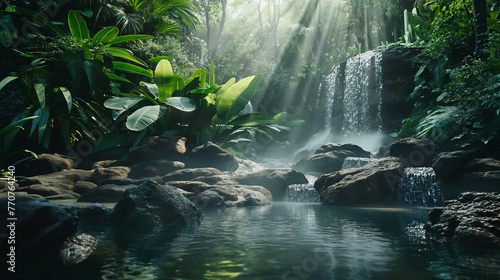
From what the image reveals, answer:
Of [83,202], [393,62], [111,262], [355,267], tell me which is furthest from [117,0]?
[355,267]

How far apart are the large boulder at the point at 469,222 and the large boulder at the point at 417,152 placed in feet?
15.6

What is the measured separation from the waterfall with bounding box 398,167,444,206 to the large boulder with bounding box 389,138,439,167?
2.11 ft

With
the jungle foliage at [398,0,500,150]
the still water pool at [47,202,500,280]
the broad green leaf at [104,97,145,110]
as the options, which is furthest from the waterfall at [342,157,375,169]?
the broad green leaf at [104,97,145,110]

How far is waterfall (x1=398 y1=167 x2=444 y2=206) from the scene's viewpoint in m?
7.84

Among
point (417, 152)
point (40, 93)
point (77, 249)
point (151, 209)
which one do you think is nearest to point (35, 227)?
point (77, 249)

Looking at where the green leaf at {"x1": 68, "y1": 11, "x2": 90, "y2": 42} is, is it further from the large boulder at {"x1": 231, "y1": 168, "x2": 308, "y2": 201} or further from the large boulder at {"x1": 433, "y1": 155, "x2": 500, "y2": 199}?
the large boulder at {"x1": 433, "y1": 155, "x2": 500, "y2": 199}

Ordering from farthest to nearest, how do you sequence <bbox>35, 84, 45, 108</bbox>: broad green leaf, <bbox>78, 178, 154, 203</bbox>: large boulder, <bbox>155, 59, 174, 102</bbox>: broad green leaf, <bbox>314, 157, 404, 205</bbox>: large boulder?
<bbox>155, 59, 174, 102</bbox>: broad green leaf < <bbox>35, 84, 45, 108</bbox>: broad green leaf < <bbox>314, 157, 404, 205</bbox>: large boulder < <bbox>78, 178, 154, 203</bbox>: large boulder

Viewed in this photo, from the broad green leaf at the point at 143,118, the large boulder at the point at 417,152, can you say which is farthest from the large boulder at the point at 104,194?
the large boulder at the point at 417,152

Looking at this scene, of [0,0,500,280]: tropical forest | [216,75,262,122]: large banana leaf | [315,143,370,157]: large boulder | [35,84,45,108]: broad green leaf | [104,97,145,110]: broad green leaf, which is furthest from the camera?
[315,143,370,157]: large boulder

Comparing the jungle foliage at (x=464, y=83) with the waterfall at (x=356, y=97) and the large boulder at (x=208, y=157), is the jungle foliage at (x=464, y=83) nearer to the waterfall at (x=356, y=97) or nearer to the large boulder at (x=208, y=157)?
the waterfall at (x=356, y=97)

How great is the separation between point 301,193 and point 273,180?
0.81m

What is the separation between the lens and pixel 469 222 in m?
3.61

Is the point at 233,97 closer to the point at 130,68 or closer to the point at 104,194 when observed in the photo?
the point at 130,68

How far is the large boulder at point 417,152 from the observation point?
8773 millimetres
